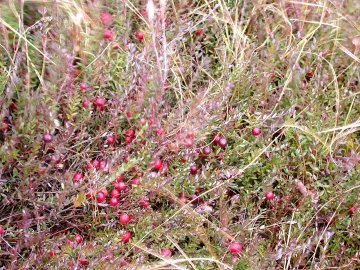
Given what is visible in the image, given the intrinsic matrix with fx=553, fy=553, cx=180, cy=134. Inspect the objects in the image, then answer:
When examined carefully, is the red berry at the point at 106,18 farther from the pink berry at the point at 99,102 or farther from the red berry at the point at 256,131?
A: the red berry at the point at 256,131

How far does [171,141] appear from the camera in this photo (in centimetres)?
271

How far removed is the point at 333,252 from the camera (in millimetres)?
2775

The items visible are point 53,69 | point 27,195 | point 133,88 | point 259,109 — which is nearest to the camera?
point 27,195

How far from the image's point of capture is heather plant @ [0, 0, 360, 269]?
→ 251cm

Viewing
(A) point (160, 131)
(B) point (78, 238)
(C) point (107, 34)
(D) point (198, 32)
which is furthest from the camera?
(D) point (198, 32)

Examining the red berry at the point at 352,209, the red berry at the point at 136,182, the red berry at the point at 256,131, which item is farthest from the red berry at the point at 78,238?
the red berry at the point at 352,209

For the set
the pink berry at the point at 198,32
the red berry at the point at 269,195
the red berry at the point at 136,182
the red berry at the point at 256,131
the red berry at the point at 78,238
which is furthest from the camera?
the pink berry at the point at 198,32

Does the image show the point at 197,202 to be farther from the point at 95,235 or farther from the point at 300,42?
the point at 300,42

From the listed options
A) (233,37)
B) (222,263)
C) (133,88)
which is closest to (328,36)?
(233,37)

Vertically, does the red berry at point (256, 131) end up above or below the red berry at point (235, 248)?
above

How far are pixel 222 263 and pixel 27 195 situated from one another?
0.93 meters

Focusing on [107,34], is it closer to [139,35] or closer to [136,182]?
[139,35]

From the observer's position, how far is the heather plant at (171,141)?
2508 mm

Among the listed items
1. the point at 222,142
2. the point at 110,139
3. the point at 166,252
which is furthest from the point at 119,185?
the point at 222,142
